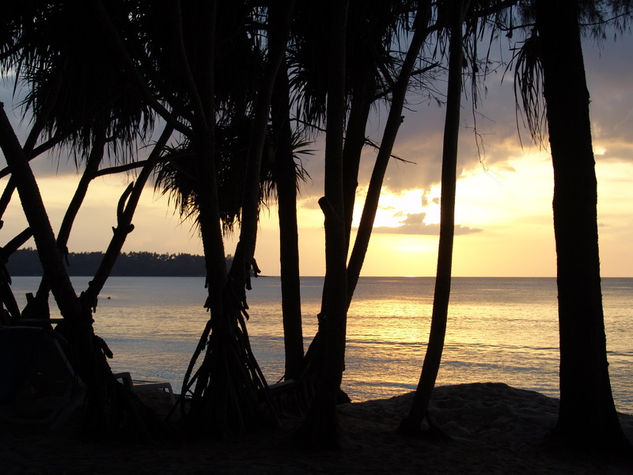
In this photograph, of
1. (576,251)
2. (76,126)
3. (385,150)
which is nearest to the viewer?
(576,251)

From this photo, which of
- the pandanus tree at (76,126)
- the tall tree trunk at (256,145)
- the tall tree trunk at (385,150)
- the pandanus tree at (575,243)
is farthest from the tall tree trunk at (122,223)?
the pandanus tree at (575,243)

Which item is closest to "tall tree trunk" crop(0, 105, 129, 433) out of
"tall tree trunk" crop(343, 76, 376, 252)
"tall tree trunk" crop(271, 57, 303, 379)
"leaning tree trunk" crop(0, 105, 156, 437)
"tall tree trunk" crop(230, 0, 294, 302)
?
"leaning tree trunk" crop(0, 105, 156, 437)

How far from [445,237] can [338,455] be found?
153 centimetres

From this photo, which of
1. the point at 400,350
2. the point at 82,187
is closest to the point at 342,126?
the point at 82,187

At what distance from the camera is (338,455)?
3740 millimetres

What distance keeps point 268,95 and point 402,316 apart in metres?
39.6

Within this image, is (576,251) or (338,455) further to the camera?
(576,251)

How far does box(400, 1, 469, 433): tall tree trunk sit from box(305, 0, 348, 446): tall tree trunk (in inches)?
25.3

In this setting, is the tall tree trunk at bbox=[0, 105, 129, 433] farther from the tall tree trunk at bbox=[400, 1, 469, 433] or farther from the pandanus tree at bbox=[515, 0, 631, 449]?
the pandanus tree at bbox=[515, 0, 631, 449]

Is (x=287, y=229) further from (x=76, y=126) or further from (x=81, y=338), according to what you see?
(x=81, y=338)

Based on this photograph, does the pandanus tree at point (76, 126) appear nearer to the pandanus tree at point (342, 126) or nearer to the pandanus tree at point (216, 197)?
the pandanus tree at point (216, 197)

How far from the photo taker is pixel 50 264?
12.8ft

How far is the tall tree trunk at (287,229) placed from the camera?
6145 millimetres

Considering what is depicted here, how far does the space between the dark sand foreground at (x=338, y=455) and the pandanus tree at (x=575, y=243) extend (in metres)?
0.25
